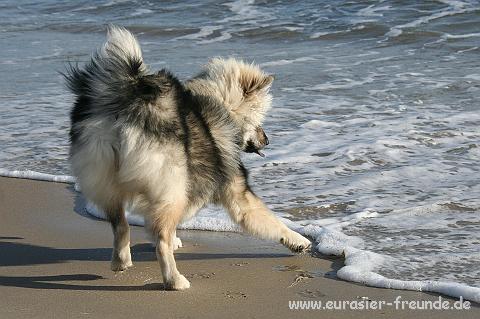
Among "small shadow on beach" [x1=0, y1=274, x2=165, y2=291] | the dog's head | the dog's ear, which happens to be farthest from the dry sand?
the dog's ear

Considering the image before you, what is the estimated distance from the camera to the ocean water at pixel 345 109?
525 cm

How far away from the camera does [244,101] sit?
4.96 meters

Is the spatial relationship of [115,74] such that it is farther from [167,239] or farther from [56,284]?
[56,284]

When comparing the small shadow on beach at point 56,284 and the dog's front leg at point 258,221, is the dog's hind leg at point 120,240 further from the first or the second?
the dog's front leg at point 258,221

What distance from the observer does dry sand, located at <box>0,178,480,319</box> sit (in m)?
4.06

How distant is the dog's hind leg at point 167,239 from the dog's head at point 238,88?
2.64 ft

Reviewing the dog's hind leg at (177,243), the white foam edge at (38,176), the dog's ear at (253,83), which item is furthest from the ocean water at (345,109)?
the dog's ear at (253,83)

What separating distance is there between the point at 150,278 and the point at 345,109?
4345 mm

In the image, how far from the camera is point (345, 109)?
8.52 meters

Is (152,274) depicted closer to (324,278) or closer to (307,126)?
(324,278)

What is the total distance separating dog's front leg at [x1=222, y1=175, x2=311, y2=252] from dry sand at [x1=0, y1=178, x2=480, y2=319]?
9cm

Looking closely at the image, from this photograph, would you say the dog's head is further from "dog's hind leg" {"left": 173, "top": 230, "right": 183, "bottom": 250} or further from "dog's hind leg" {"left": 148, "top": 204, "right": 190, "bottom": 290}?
"dog's hind leg" {"left": 148, "top": 204, "right": 190, "bottom": 290}

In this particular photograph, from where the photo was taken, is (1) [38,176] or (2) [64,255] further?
(1) [38,176]

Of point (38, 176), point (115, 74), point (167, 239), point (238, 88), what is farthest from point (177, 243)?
point (38, 176)
